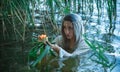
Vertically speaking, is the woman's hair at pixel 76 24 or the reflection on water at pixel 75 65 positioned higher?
the woman's hair at pixel 76 24

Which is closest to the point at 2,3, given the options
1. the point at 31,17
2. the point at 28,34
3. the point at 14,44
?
the point at 31,17

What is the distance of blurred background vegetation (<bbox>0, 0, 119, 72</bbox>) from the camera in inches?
150

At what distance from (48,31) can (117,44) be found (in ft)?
4.15

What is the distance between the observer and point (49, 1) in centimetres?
350

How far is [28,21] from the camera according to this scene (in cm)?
424

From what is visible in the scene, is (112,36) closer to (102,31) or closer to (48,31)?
(102,31)

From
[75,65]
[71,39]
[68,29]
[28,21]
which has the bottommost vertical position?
[75,65]

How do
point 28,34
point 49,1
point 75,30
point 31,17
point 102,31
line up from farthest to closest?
1. point 102,31
2. point 28,34
3. point 75,30
4. point 31,17
5. point 49,1

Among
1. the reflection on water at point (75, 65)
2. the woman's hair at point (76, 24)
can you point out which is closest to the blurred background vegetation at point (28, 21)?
the woman's hair at point (76, 24)

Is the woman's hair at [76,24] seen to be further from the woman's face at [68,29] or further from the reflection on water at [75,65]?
the reflection on water at [75,65]

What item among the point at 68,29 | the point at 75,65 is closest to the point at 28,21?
the point at 68,29

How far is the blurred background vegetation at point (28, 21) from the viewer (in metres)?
3.80

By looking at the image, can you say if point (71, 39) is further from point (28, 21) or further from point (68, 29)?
point (28, 21)

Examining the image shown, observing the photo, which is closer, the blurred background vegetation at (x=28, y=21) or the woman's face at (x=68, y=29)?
the blurred background vegetation at (x=28, y=21)
